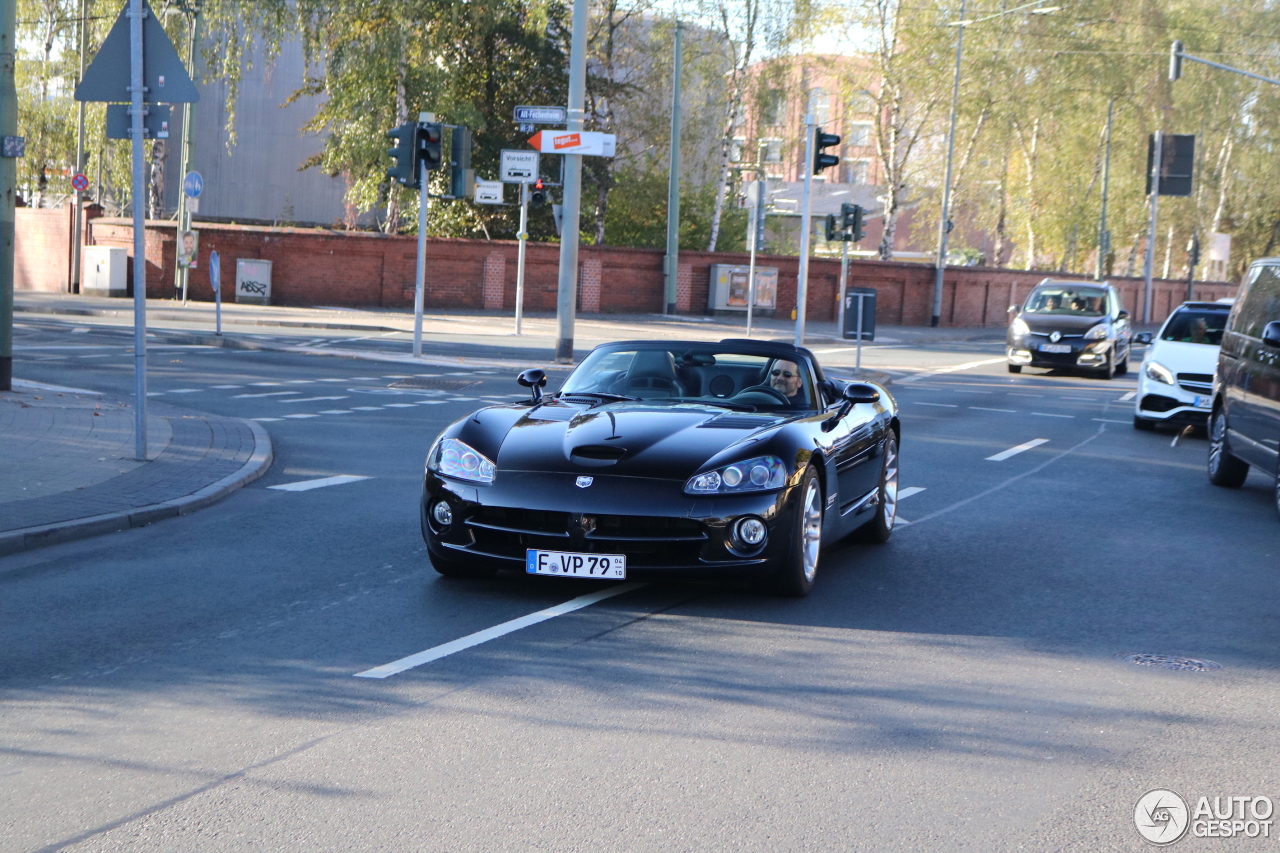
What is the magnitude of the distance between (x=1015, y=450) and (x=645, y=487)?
8.86 meters

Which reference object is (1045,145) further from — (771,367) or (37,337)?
(771,367)

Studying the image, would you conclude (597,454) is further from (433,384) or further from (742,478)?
(433,384)

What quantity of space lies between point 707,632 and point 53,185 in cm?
5478

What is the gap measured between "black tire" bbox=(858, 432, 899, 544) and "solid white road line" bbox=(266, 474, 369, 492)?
4.05 metres

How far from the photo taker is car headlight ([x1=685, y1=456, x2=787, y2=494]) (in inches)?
260

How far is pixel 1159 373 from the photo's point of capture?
1659 centimetres

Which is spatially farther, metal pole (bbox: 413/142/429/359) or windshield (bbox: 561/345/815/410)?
metal pole (bbox: 413/142/429/359)

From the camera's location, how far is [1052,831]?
161 inches

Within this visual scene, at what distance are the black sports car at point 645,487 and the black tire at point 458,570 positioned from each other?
2cm

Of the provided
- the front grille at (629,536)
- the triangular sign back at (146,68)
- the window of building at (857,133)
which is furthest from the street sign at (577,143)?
the window of building at (857,133)

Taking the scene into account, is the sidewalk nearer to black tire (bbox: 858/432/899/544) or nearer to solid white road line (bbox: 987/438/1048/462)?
black tire (bbox: 858/432/899/544)

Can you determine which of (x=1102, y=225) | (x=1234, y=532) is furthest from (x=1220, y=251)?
(x=1234, y=532)

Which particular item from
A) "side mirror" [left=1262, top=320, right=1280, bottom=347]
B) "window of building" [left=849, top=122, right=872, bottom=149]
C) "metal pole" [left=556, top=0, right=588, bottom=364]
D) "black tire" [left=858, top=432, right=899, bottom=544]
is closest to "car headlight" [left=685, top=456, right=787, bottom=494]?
"black tire" [left=858, top=432, right=899, bottom=544]

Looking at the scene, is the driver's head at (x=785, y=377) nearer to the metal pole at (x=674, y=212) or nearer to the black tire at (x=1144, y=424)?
the black tire at (x=1144, y=424)
